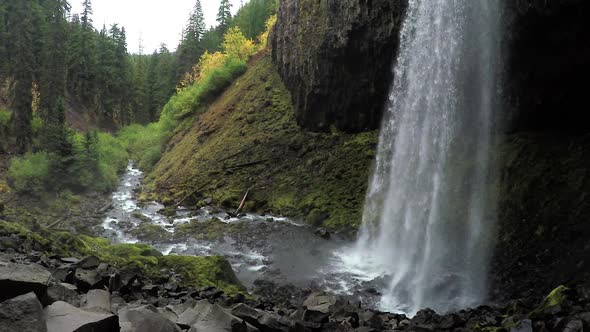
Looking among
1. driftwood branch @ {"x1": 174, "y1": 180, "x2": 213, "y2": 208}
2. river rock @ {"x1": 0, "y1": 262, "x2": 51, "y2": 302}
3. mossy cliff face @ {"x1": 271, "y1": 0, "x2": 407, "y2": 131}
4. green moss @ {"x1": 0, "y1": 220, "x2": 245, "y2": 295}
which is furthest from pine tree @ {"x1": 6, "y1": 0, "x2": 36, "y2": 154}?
river rock @ {"x1": 0, "y1": 262, "x2": 51, "y2": 302}

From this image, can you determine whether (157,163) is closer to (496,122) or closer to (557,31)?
(496,122)

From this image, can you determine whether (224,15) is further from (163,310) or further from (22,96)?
Result: (163,310)

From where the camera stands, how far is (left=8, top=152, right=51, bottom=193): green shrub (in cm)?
2328

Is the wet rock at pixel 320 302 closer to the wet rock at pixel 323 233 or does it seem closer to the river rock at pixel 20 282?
the river rock at pixel 20 282

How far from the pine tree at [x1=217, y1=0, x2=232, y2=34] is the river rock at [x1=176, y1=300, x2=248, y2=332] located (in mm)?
64189

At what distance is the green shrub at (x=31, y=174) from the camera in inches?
917

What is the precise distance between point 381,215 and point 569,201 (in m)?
7.15

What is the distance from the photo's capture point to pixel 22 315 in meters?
3.99

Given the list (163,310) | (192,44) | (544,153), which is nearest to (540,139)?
(544,153)

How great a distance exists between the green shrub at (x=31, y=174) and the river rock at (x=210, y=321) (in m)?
21.2

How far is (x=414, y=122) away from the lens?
60.9 feet

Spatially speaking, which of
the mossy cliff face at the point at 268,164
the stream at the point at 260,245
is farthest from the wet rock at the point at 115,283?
the mossy cliff face at the point at 268,164

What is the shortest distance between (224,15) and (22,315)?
66.3 meters

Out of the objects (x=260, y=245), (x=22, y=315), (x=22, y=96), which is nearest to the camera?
(x=22, y=315)
